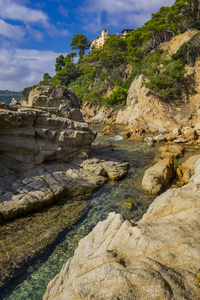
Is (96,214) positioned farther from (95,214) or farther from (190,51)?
(190,51)

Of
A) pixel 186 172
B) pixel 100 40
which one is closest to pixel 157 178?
pixel 186 172

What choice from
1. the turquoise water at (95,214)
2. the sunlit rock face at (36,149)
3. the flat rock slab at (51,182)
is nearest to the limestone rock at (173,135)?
the turquoise water at (95,214)

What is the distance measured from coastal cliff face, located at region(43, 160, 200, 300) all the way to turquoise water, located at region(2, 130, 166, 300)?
1.31m

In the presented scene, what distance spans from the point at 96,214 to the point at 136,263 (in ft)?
21.3

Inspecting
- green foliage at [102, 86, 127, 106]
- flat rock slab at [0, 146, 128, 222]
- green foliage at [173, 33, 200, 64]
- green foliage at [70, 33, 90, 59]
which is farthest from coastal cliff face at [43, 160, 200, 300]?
green foliage at [70, 33, 90, 59]

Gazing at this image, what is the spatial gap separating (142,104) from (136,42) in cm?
2691

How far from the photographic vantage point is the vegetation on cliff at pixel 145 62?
38.4 metres

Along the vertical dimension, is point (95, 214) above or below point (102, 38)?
below

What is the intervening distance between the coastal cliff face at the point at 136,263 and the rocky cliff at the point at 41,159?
5.54 metres

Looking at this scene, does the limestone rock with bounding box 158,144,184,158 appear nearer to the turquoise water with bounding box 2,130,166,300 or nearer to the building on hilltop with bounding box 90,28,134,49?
the turquoise water with bounding box 2,130,166,300

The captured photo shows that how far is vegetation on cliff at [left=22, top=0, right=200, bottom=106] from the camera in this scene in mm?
38438

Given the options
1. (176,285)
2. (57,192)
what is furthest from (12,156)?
(176,285)

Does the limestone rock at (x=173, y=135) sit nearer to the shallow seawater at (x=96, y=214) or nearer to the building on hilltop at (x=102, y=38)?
the shallow seawater at (x=96, y=214)

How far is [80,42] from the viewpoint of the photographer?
295 ft
